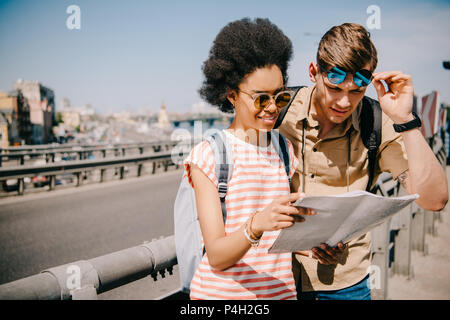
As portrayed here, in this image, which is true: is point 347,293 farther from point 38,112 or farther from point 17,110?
point 38,112

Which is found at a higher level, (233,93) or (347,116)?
(233,93)

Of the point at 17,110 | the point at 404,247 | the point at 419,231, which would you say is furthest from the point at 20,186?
the point at 17,110

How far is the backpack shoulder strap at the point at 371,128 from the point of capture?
68.5 inches

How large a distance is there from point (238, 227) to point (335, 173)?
0.69 meters

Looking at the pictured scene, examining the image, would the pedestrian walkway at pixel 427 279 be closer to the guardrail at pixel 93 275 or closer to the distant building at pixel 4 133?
the guardrail at pixel 93 275

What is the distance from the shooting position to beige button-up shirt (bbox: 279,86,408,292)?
5.90 ft

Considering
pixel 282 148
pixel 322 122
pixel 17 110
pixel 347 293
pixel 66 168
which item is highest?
pixel 17 110

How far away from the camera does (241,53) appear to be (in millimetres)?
1522

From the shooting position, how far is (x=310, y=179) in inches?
71.9

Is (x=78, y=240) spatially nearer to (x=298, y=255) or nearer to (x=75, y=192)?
(x=75, y=192)

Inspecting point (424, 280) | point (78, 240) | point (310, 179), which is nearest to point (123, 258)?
point (310, 179)

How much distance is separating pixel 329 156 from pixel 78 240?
5.40 meters

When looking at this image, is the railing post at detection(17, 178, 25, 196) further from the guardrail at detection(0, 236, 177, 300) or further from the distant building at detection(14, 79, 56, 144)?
the distant building at detection(14, 79, 56, 144)

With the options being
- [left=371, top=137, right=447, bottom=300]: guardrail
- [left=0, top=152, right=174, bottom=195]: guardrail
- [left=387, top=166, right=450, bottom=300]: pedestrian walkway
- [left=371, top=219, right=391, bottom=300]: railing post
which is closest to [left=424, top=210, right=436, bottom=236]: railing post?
[left=371, top=137, right=447, bottom=300]: guardrail
